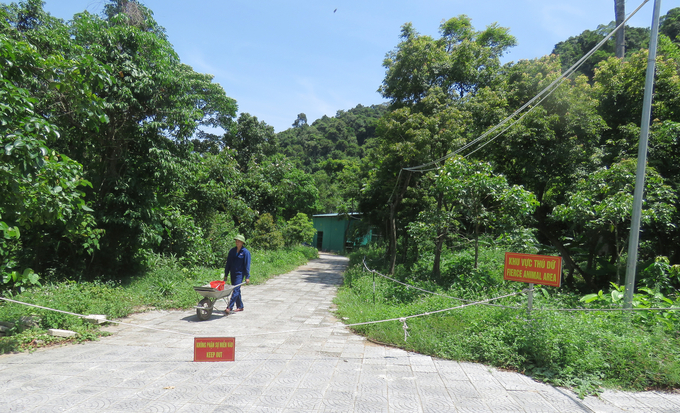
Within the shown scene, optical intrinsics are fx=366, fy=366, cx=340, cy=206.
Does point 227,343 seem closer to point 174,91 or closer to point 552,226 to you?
point 174,91

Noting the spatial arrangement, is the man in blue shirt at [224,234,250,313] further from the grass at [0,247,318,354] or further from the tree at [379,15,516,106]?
the tree at [379,15,516,106]

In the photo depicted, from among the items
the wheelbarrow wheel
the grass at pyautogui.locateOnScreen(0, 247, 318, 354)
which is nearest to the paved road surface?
the grass at pyautogui.locateOnScreen(0, 247, 318, 354)

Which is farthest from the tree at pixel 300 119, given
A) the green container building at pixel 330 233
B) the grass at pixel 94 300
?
the grass at pixel 94 300

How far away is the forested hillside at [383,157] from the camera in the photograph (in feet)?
18.2

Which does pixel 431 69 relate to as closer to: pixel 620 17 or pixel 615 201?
pixel 620 17

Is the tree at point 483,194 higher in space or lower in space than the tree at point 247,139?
lower

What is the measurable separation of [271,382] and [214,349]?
3.36 feet

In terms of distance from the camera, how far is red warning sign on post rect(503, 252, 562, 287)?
4.78 meters

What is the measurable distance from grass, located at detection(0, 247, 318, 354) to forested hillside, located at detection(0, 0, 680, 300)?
674 millimetres

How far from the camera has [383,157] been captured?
531 inches

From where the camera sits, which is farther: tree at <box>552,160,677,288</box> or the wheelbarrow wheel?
tree at <box>552,160,677,288</box>

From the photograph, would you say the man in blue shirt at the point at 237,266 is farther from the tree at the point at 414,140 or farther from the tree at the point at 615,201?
the tree at the point at 615,201

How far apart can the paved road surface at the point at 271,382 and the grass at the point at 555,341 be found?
210mm

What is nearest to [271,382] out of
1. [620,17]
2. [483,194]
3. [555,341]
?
[555,341]
